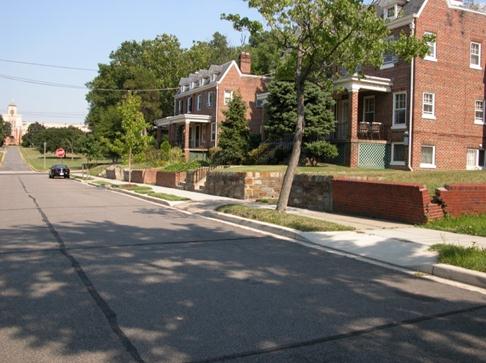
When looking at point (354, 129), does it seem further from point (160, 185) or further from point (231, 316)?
point (231, 316)

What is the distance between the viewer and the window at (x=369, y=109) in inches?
1214

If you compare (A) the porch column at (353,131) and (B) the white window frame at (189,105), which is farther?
(B) the white window frame at (189,105)

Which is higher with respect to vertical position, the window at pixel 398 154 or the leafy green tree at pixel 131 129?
the leafy green tree at pixel 131 129

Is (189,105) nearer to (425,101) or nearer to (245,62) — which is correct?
(245,62)

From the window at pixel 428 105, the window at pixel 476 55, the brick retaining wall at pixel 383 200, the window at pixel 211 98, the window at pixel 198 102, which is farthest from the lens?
the window at pixel 198 102

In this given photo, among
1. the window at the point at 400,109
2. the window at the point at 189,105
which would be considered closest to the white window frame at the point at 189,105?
the window at the point at 189,105

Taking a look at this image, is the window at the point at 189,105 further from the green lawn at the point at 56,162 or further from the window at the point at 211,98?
the green lawn at the point at 56,162

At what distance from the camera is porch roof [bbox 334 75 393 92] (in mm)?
27922

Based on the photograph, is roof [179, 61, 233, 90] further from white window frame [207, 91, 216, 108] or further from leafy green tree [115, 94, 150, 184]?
leafy green tree [115, 94, 150, 184]

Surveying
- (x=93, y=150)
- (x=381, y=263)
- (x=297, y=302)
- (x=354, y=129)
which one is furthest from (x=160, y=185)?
(x=297, y=302)

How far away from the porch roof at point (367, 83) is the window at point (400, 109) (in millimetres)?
648

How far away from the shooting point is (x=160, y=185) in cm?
3384

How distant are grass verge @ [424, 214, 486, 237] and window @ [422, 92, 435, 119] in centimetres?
1622

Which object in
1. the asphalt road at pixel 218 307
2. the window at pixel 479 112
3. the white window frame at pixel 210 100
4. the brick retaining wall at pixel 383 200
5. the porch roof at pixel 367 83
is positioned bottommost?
the asphalt road at pixel 218 307
